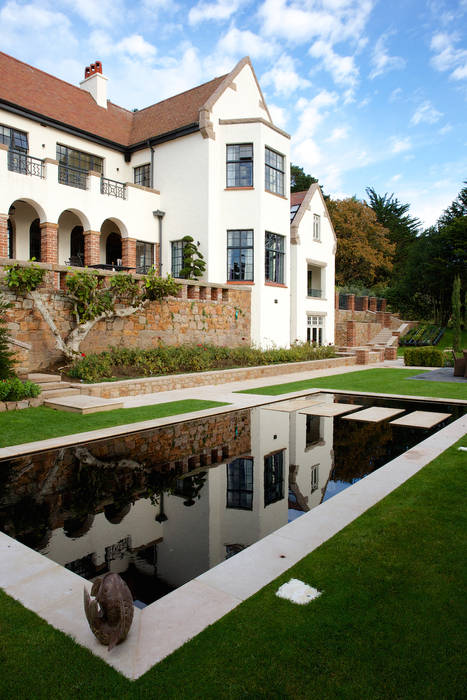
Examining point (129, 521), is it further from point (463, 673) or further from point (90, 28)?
point (90, 28)

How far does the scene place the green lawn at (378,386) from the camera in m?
12.9

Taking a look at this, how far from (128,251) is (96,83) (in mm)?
9662

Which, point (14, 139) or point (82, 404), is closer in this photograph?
point (82, 404)

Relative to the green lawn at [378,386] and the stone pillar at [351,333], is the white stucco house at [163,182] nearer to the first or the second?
the green lawn at [378,386]

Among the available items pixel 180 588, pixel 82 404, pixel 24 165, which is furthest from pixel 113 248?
pixel 180 588

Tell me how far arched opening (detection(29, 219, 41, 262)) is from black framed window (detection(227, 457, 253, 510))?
15876 millimetres

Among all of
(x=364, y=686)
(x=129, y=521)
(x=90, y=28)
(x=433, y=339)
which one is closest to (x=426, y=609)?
(x=364, y=686)

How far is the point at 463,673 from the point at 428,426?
6.69 meters

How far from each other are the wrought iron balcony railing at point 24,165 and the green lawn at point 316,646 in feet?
56.1

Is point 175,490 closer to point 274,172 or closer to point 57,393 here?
point 57,393

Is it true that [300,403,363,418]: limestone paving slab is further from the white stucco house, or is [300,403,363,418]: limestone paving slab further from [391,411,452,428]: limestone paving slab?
the white stucco house

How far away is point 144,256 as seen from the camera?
20750 millimetres

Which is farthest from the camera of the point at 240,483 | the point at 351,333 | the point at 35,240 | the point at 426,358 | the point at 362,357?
the point at 351,333

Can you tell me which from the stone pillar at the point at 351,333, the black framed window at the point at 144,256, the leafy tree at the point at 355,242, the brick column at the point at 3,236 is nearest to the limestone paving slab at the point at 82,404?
the brick column at the point at 3,236
